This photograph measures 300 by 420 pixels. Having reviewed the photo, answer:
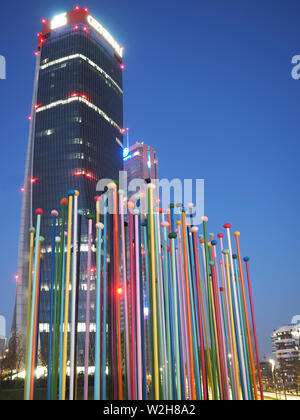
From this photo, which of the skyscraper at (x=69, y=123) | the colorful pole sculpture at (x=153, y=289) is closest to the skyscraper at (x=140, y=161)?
the skyscraper at (x=69, y=123)

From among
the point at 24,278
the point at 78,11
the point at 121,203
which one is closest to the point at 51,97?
the point at 78,11

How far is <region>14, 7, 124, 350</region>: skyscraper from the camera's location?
50.2m

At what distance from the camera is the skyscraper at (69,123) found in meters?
50.2

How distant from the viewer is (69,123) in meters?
53.8

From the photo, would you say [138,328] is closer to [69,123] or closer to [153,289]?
[153,289]

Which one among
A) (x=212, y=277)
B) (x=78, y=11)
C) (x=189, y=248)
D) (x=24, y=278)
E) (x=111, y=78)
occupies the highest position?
(x=78, y=11)

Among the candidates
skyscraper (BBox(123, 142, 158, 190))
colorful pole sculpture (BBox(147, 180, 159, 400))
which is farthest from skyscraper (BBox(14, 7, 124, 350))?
colorful pole sculpture (BBox(147, 180, 159, 400))

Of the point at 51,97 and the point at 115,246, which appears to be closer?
the point at 115,246

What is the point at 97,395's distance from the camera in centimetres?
412

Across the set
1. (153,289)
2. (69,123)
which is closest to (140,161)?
(69,123)

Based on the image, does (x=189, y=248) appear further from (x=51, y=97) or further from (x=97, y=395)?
(x=51, y=97)
